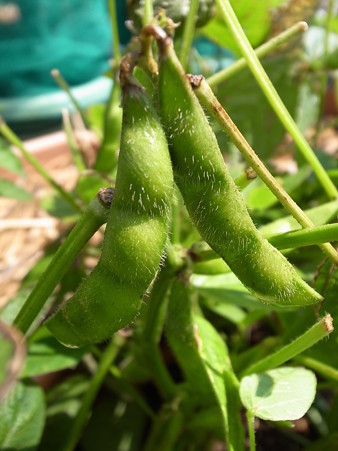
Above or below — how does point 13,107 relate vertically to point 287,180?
above

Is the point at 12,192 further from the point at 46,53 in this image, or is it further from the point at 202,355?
the point at 46,53

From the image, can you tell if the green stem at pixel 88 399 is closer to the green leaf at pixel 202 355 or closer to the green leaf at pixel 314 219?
the green leaf at pixel 202 355

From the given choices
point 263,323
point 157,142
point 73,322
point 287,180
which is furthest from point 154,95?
point 263,323

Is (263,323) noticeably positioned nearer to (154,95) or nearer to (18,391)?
(18,391)

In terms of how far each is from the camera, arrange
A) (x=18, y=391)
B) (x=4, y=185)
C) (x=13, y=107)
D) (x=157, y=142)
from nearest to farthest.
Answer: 1. (x=157, y=142)
2. (x=18, y=391)
3. (x=4, y=185)
4. (x=13, y=107)

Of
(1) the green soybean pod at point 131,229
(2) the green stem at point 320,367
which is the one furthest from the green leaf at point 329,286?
(1) the green soybean pod at point 131,229
